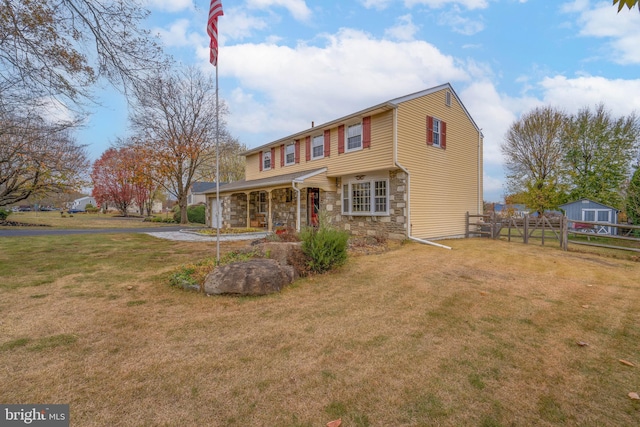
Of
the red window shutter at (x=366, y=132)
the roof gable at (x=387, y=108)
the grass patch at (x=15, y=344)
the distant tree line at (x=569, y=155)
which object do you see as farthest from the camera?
the distant tree line at (x=569, y=155)

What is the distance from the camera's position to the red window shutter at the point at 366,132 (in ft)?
39.1

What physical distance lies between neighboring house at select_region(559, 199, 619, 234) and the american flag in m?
21.5

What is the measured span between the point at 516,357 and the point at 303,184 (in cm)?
1066

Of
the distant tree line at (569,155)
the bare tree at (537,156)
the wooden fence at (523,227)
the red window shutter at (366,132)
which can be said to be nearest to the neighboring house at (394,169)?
the red window shutter at (366,132)

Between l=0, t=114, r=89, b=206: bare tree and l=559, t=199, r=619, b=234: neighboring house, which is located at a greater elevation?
l=0, t=114, r=89, b=206: bare tree

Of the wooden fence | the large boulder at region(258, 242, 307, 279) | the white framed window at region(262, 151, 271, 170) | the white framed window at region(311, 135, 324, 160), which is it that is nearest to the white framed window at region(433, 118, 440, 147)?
the wooden fence

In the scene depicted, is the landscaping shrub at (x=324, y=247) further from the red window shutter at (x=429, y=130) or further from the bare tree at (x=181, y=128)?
the bare tree at (x=181, y=128)

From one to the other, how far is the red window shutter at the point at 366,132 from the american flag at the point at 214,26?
7289 mm

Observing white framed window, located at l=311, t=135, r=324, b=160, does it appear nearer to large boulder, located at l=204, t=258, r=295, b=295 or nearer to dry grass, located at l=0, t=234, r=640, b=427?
dry grass, located at l=0, t=234, r=640, b=427

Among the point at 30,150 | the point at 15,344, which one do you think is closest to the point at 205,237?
the point at 30,150

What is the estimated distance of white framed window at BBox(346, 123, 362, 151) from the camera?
12445 mm

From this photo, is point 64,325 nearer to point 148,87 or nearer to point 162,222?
point 148,87

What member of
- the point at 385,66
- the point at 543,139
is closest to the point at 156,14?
the point at 385,66

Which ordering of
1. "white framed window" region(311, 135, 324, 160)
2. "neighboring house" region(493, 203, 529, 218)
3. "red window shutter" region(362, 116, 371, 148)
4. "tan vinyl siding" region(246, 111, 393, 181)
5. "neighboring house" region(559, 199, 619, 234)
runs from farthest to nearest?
1. "neighboring house" region(493, 203, 529, 218)
2. "neighboring house" region(559, 199, 619, 234)
3. "white framed window" region(311, 135, 324, 160)
4. "red window shutter" region(362, 116, 371, 148)
5. "tan vinyl siding" region(246, 111, 393, 181)
